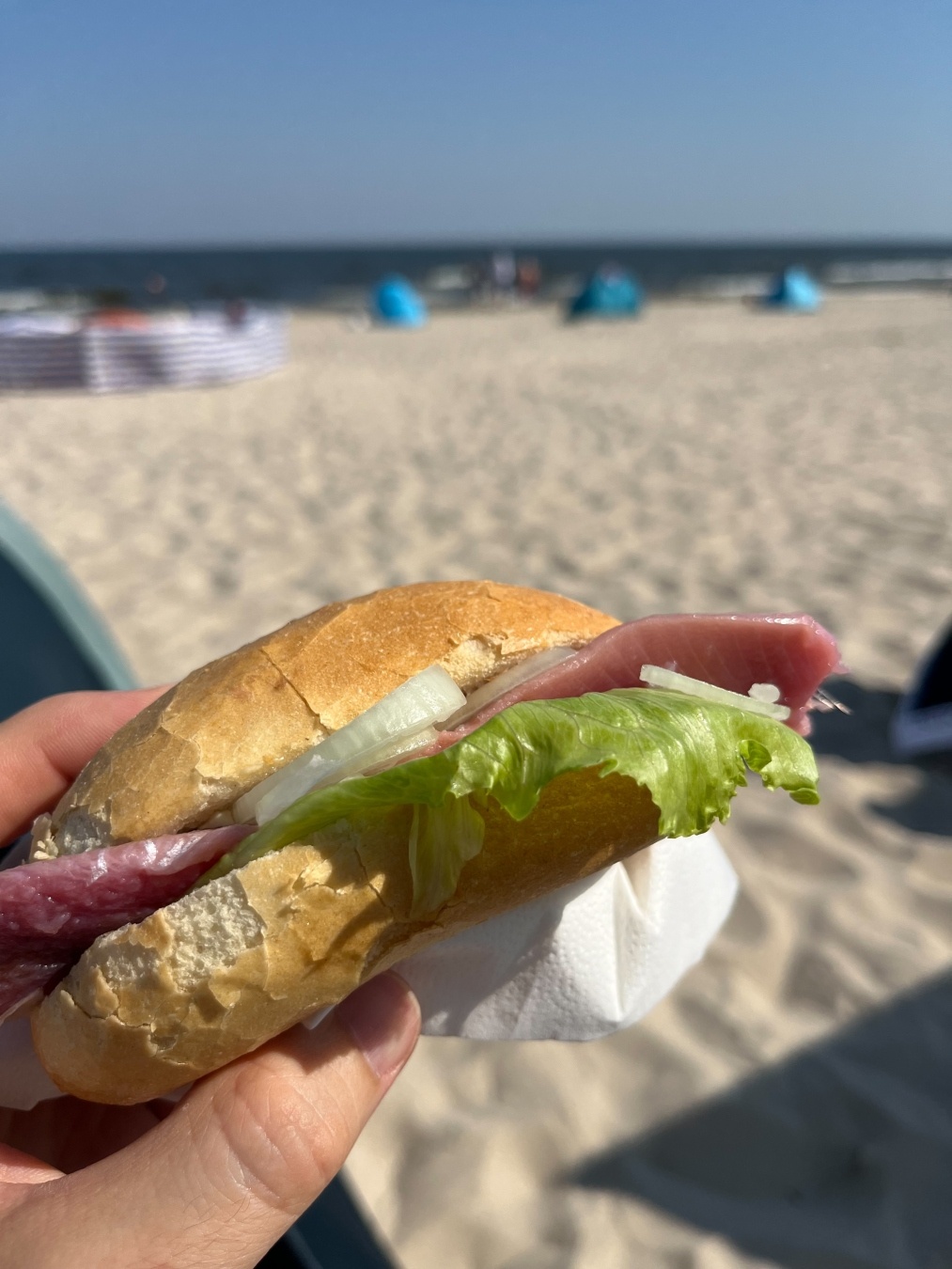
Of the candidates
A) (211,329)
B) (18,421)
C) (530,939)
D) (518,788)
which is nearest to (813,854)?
(530,939)

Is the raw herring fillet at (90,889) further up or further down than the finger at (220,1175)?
further up

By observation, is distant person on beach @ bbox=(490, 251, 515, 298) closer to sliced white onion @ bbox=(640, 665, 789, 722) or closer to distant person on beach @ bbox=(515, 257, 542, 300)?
distant person on beach @ bbox=(515, 257, 542, 300)

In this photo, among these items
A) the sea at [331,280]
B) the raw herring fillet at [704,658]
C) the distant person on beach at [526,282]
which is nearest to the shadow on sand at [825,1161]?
the raw herring fillet at [704,658]

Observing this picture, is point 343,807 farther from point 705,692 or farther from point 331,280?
point 331,280

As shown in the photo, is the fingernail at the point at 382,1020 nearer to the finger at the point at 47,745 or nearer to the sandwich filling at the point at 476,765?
the sandwich filling at the point at 476,765

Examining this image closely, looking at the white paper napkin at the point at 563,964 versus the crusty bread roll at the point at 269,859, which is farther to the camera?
the white paper napkin at the point at 563,964

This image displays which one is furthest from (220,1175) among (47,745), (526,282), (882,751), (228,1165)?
(526,282)

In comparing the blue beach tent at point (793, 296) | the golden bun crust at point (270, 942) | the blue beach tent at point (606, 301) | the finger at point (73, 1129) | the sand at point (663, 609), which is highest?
the golden bun crust at point (270, 942)
